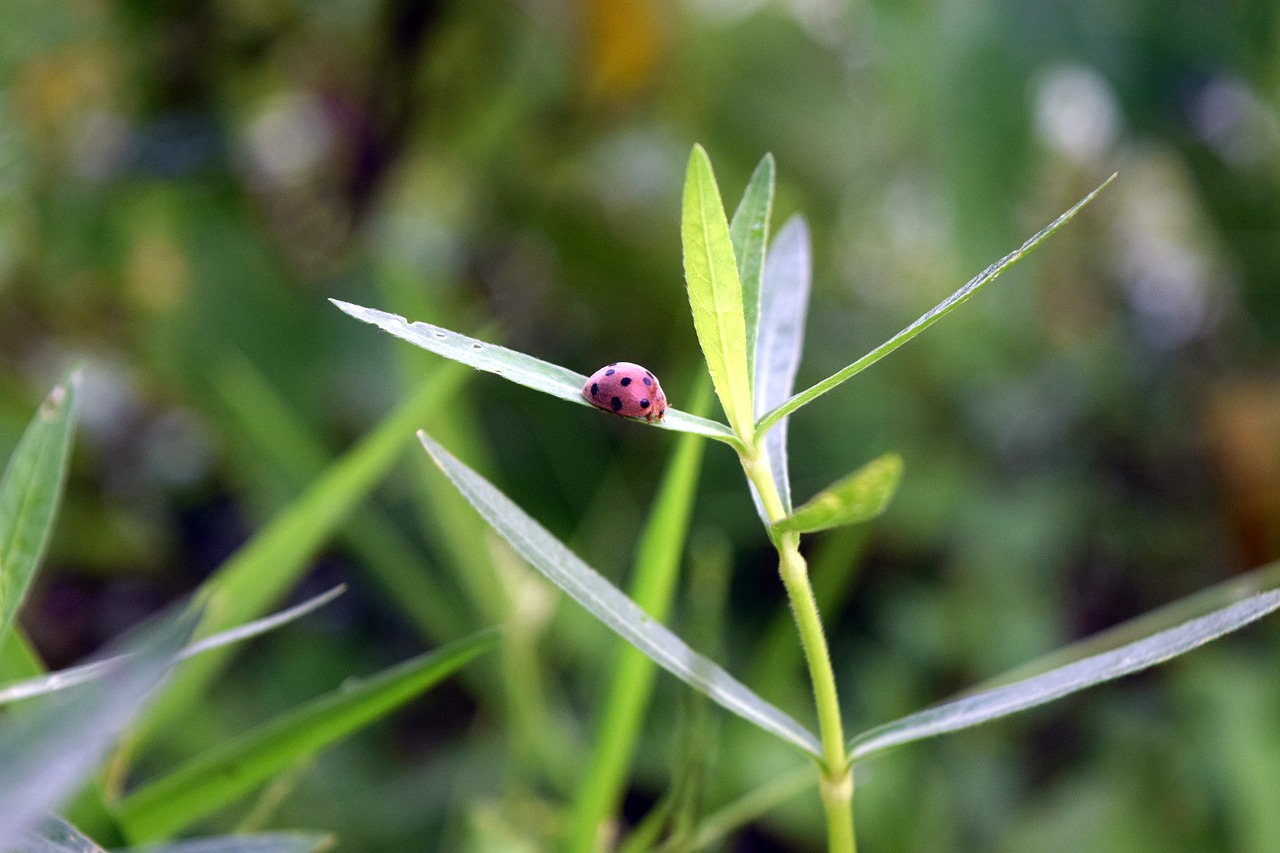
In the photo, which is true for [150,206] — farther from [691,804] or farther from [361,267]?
[691,804]

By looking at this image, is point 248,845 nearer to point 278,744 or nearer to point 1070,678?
point 278,744

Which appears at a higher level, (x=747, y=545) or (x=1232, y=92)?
(x=1232, y=92)

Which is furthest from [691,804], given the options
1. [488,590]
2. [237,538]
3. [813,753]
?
[237,538]

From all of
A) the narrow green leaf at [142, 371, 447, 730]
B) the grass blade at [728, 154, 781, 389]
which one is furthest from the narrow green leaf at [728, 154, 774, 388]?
the narrow green leaf at [142, 371, 447, 730]

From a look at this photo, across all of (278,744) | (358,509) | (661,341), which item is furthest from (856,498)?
(661,341)

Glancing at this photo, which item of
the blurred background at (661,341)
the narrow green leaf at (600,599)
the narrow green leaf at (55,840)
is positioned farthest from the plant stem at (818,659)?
the blurred background at (661,341)

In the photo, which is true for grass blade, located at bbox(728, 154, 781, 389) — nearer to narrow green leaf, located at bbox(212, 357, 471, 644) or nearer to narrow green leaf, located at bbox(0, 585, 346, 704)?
narrow green leaf, located at bbox(0, 585, 346, 704)

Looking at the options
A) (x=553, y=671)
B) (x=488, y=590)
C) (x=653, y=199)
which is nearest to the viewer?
(x=488, y=590)
